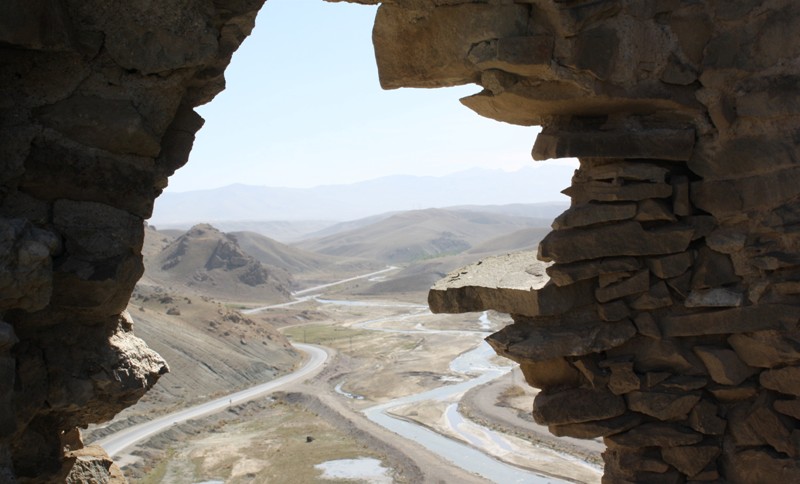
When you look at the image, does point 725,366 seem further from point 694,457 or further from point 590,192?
point 590,192

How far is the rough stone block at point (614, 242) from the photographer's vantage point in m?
7.27

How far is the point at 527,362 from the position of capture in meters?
7.71

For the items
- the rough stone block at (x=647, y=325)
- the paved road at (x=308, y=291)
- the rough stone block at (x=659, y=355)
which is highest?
A: the rough stone block at (x=647, y=325)

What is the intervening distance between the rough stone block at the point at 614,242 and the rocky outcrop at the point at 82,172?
3764 millimetres

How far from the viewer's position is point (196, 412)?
39219 mm

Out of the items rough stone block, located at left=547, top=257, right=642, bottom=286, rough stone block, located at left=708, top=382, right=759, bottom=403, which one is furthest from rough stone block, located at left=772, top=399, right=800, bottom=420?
rough stone block, located at left=547, top=257, right=642, bottom=286

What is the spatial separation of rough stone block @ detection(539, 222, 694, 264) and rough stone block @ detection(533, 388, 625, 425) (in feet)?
4.36

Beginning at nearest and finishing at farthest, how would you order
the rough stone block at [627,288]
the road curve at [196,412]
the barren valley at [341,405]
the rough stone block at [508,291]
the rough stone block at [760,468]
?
the rough stone block at [760,468] → the rough stone block at [627,288] → the rough stone block at [508,291] → the barren valley at [341,405] → the road curve at [196,412]

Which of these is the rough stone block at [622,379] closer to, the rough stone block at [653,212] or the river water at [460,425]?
the rough stone block at [653,212]

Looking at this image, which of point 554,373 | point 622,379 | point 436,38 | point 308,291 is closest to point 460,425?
point 554,373

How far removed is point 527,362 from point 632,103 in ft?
9.20

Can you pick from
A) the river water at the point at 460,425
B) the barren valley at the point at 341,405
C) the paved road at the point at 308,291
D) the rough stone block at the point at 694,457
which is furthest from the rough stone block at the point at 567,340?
the paved road at the point at 308,291

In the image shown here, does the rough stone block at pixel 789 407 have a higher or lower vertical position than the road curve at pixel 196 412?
higher

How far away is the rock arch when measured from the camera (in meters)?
6.36
